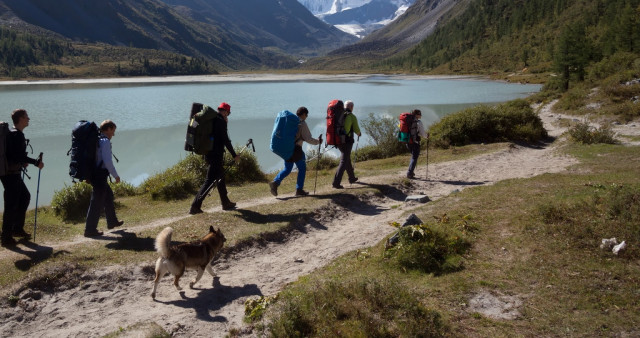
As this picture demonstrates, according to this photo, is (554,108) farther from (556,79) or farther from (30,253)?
(30,253)

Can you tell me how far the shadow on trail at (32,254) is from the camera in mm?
7903

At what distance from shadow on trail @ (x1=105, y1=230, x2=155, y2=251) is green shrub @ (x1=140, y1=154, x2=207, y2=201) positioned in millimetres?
5605

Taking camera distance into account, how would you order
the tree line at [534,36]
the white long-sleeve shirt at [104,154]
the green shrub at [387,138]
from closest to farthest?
the white long-sleeve shirt at [104,154], the green shrub at [387,138], the tree line at [534,36]

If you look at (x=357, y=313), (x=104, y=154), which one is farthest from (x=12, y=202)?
(x=357, y=313)

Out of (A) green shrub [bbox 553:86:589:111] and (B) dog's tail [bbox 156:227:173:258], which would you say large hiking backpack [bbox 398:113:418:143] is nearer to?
(B) dog's tail [bbox 156:227:173:258]

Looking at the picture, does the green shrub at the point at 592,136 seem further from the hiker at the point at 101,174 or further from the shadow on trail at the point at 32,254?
the shadow on trail at the point at 32,254

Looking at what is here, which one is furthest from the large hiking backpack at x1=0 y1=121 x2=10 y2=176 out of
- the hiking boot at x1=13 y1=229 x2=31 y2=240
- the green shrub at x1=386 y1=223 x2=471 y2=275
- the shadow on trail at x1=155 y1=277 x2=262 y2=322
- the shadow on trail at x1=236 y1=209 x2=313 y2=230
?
the green shrub at x1=386 y1=223 x2=471 y2=275

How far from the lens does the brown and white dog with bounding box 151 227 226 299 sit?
681cm

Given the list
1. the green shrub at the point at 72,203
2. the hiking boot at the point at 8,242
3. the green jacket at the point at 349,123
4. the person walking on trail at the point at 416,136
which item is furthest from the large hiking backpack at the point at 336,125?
the hiking boot at the point at 8,242

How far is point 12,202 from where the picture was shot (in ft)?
29.0

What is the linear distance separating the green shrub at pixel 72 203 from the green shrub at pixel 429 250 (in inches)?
381

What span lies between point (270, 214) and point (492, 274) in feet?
19.0

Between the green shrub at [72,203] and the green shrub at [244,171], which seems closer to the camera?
the green shrub at [72,203]

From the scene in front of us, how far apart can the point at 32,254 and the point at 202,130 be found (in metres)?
4.10
